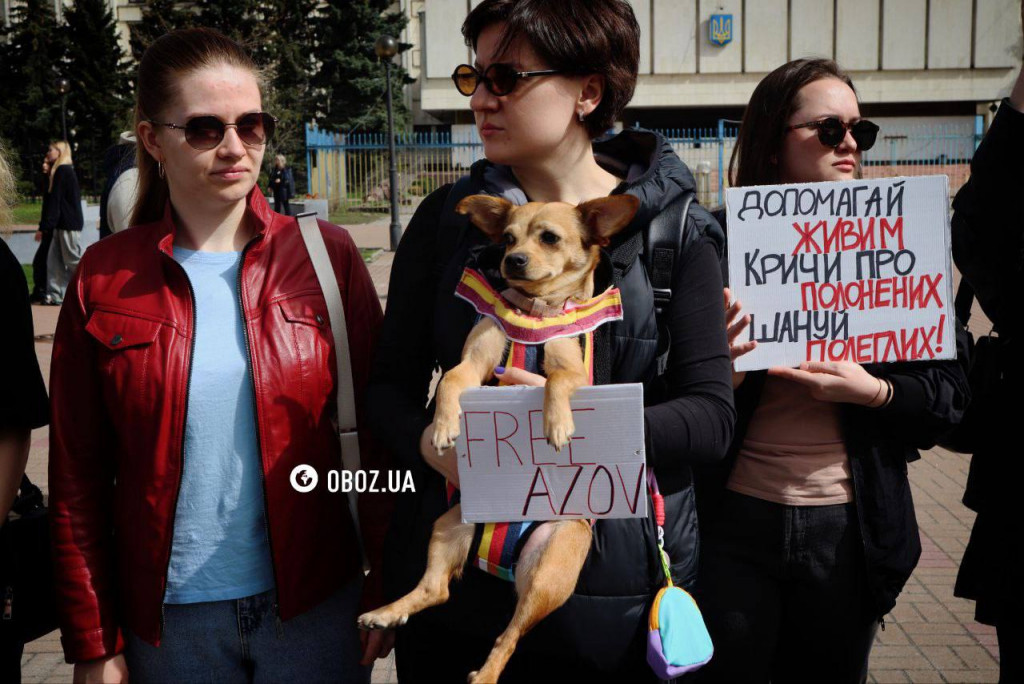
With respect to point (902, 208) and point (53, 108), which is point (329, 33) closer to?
point (53, 108)

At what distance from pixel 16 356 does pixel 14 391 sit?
0.29 feet

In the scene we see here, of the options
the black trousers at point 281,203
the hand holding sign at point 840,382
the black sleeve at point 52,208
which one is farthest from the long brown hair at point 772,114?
the black trousers at point 281,203

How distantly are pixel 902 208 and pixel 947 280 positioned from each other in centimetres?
25

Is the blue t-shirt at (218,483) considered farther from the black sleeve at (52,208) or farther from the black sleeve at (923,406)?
the black sleeve at (52,208)

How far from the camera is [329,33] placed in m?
43.9

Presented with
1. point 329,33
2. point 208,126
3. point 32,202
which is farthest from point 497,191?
point 329,33

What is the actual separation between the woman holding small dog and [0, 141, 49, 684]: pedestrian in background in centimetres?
86

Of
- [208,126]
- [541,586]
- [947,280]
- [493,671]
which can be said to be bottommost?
[493,671]

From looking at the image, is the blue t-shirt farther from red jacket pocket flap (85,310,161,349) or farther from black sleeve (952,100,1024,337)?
black sleeve (952,100,1024,337)

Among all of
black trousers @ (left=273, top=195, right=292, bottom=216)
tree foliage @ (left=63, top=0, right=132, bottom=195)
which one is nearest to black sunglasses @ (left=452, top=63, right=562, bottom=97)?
black trousers @ (left=273, top=195, right=292, bottom=216)

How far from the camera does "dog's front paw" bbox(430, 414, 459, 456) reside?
6.57 ft

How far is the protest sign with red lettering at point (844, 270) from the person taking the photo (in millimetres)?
2617

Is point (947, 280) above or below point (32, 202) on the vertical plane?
below

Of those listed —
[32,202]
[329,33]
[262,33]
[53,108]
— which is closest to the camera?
[32,202]
